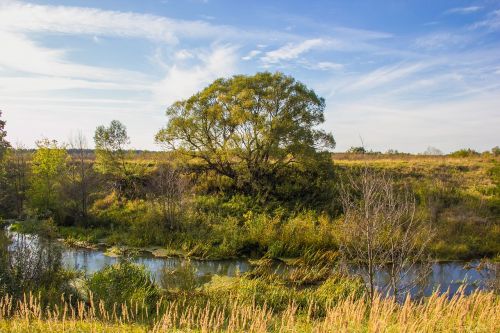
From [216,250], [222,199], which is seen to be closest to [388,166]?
[222,199]

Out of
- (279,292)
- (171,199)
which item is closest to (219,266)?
(279,292)

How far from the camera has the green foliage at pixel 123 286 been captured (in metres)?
12.8

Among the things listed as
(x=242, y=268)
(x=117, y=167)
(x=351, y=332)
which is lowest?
(x=242, y=268)

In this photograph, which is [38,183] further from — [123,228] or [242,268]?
[242,268]

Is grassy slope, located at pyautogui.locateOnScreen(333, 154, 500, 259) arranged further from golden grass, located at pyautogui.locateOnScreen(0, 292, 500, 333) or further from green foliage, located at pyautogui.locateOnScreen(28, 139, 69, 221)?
green foliage, located at pyautogui.locateOnScreen(28, 139, 69, 221)

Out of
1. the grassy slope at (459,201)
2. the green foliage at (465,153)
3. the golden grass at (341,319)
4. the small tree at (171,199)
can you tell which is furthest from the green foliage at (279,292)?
the green foliage at (465,153)

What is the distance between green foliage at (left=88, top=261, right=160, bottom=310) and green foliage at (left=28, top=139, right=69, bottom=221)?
56.7 ft

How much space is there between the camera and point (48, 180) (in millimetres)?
30719

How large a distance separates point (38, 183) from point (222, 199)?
1378 cm

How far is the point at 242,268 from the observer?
20.7m

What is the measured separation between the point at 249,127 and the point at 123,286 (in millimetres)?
18781

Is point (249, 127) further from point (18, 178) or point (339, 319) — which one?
point (339, 319)

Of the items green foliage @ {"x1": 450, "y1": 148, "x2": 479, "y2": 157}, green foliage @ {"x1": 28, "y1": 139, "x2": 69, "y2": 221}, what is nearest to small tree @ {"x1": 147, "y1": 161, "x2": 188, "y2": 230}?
green foliage @ {"x1": 28, "y1": 139, "x2": 69, "y2": 221}

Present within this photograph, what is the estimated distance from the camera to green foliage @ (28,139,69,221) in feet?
98.0
